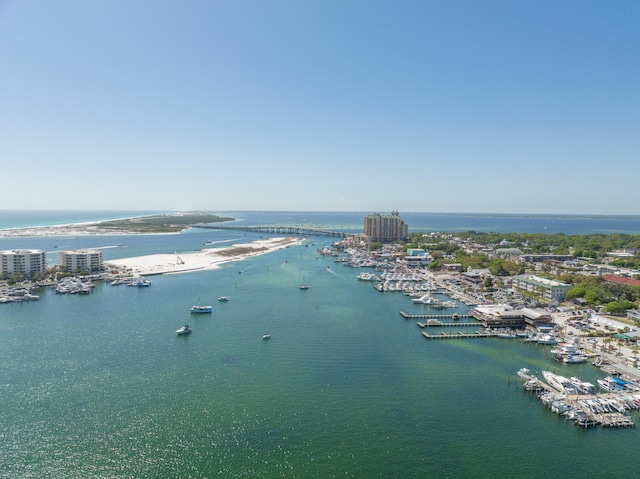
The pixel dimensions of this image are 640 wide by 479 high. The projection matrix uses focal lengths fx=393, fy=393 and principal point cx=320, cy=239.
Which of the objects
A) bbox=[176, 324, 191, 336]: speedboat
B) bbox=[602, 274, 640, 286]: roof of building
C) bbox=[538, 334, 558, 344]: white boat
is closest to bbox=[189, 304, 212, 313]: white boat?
bbox=[176, 324, 191, 336]: speedboat

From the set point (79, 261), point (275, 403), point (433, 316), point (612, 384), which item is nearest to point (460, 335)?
point (433, 316)

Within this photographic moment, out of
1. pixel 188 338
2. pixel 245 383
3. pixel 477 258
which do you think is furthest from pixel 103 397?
pixel 477 258

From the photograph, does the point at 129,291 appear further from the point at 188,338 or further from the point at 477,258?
the point at 477,258

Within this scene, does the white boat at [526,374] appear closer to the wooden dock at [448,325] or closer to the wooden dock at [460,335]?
the wooden dock at [460,335]

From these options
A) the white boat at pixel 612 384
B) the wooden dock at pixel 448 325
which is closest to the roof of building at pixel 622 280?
the wooden dock at pixel 448 325

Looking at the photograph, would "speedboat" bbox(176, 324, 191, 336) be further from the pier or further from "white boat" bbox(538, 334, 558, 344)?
→ "white boat" bbox(538, 334, 558, 344)

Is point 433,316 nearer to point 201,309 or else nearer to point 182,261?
point 201,309

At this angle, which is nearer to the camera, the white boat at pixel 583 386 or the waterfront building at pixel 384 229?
the white boat at pixel 583 386
